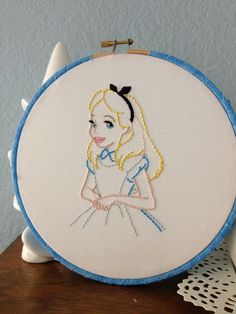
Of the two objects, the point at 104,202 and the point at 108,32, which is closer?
the point at 104,202

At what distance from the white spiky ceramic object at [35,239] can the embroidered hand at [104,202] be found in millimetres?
109

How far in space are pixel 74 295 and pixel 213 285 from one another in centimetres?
17

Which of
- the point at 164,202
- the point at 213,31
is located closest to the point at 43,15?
the point at 213,31

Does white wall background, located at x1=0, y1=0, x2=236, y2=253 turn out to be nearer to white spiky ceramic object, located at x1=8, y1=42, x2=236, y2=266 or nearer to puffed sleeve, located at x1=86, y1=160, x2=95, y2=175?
white spiky ceramic object, located at x1=8, y1=42, x2=236, y2=266

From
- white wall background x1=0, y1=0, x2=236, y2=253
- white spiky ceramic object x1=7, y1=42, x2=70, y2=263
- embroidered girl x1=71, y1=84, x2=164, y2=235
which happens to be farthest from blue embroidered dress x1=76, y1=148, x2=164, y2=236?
white wall background x1=0, y1=0, x2=236, y2=253

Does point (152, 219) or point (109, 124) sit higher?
point (109, 124)

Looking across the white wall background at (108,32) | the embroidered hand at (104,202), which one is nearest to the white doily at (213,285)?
the embroidered hand at (104,202)

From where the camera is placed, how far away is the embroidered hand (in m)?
0.47

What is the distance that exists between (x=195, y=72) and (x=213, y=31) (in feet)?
0.71

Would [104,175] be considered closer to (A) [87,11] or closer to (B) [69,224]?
(B) [69,224]

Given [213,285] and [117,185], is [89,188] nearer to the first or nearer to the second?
[117,185]

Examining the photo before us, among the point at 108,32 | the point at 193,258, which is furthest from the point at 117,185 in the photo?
the point at 108,32

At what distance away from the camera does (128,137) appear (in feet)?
1.53

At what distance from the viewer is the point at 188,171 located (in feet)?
1.49
